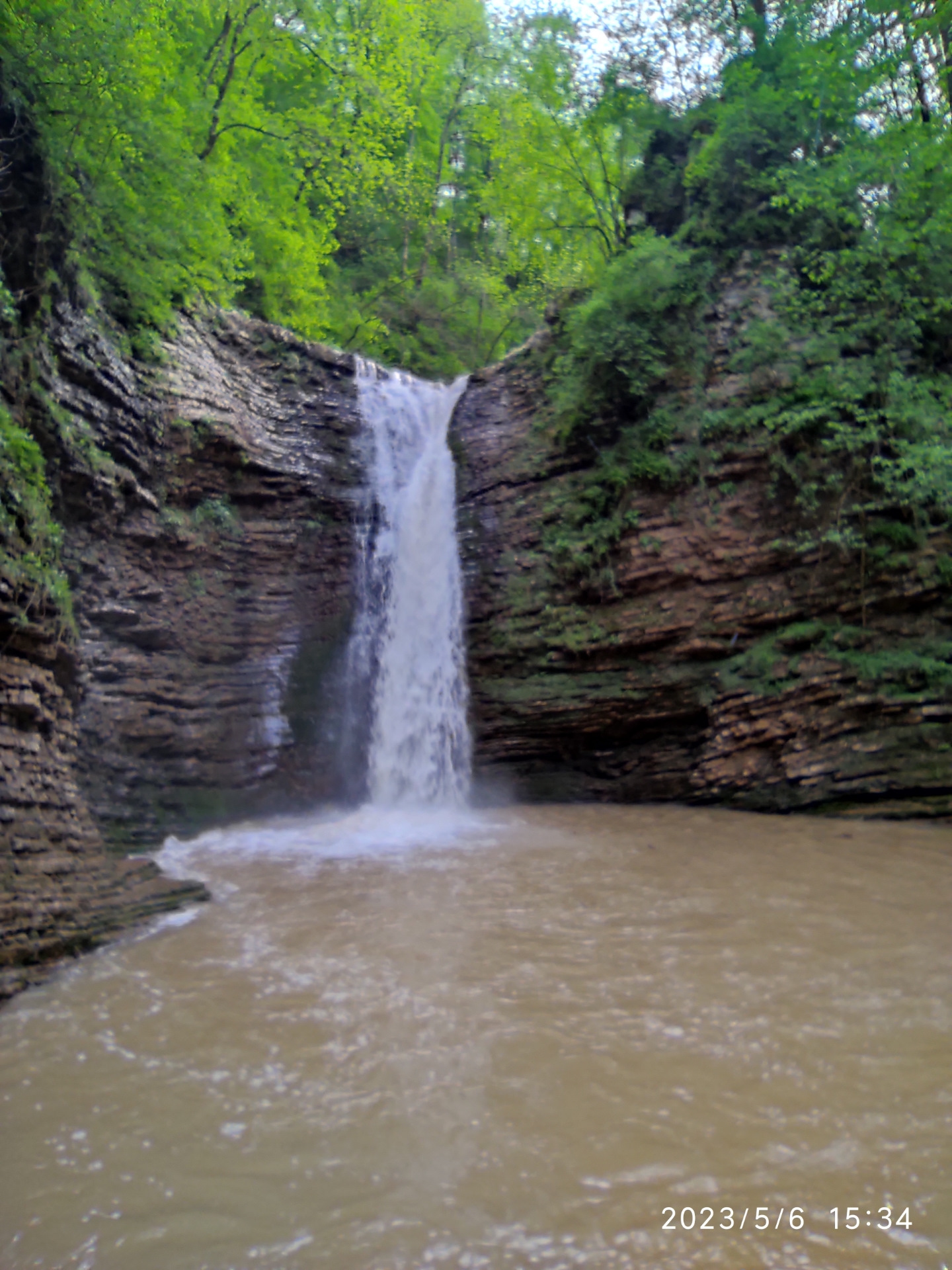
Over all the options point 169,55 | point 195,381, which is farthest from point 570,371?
point 169,55

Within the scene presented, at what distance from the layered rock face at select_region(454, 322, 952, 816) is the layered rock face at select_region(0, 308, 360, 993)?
2.52 metres

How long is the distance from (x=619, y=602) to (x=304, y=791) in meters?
4.97

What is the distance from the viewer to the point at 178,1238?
2521 mm

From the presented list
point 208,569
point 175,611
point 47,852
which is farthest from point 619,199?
point 47,852

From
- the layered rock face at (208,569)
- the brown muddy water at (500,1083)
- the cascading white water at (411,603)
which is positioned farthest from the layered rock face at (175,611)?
the brown muddy water at (500,1083)

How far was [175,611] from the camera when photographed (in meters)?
10.1

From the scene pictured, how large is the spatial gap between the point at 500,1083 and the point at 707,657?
7.34 meters

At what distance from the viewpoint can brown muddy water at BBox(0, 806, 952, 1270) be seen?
2.50m

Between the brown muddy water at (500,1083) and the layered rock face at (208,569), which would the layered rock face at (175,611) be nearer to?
the layered rock face at (208,569)

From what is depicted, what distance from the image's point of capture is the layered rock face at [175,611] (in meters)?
6.41

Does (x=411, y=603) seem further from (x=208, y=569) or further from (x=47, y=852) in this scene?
(x=47, y=852)

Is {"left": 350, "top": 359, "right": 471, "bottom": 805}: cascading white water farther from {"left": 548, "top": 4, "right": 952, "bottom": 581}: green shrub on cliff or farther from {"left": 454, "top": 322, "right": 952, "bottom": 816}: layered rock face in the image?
{"left": 548, "top": 4, "right": 952, "bottom": 581}: green shrub on cliff

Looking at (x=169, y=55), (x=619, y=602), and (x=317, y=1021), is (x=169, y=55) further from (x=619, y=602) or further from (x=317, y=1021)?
(x=317, y=1021)
